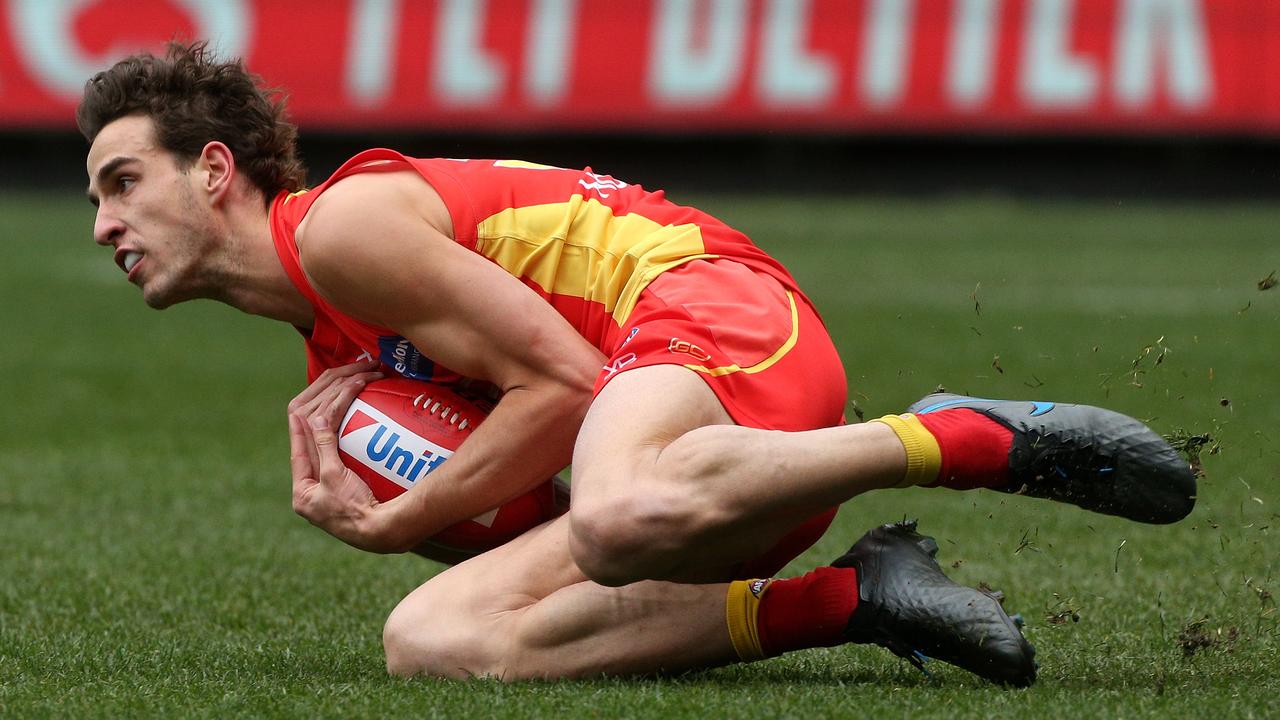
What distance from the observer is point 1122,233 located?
17641 mm

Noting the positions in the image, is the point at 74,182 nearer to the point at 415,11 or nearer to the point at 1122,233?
the point at 415,11

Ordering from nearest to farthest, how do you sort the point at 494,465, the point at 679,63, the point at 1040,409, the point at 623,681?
1. the point at 1040,409
2. the point at 623,681
3. the point at 494,465
4. the point at 679,63

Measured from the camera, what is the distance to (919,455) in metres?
3.43

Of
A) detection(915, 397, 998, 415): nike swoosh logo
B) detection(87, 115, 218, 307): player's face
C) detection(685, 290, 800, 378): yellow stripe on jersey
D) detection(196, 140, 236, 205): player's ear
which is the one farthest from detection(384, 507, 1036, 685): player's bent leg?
detection(196, 140, 236, 205): player's ear

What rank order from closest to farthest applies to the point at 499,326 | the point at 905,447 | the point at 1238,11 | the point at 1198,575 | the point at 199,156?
the point at 905,447, the point at 499,326, the point at 199,156, the point at 1198,575, the point at 1238,11

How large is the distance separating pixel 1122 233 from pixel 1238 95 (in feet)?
10.3

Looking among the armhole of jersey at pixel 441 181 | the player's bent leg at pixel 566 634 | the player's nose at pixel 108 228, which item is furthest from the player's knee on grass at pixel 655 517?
the player's nose at pixel 108 228

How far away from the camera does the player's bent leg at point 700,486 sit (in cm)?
338

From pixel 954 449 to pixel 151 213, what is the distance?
6.03ft

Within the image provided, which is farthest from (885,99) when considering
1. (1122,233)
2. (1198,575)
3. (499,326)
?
(499,326)

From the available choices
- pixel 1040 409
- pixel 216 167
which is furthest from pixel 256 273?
pixel 1040 409

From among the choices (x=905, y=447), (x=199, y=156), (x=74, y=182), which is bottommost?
(x=74, y=182)

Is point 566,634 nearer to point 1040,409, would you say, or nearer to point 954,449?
point 954,449

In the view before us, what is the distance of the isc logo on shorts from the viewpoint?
4016mm
